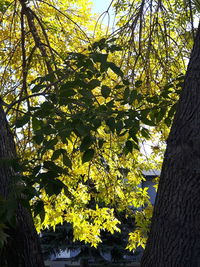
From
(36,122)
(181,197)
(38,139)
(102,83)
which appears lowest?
(181,197)

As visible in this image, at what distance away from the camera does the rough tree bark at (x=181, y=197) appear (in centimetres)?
307

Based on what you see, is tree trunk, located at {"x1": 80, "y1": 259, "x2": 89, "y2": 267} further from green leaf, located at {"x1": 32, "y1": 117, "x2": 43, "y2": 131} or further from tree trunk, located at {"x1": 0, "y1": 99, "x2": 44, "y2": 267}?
tree trunk, located at {"x1": 0, "y1": 99, "x2": 44, "y2": 267}

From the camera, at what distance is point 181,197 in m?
3.12

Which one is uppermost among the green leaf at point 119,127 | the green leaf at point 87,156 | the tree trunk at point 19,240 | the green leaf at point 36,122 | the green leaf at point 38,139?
the green leaf at point 36,122

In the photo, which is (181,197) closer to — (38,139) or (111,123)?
(111,123)

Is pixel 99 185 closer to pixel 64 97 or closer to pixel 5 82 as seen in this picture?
pixel 5 82

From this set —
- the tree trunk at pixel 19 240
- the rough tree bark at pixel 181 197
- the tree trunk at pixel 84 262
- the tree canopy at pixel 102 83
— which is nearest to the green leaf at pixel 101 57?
the tree canopy at pixel 102 83

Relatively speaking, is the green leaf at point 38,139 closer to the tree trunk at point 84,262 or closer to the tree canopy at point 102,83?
the tree canopy at point 102,83

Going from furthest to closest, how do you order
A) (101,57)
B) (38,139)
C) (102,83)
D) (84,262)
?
(84,262) → (102,83) → (101,57) → (38,139)

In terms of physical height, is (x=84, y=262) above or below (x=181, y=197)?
below

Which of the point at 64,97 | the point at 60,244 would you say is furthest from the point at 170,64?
the point at 60,244

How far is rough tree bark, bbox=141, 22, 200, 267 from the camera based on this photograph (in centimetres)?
307

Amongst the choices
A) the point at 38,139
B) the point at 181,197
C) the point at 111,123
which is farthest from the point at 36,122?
the point at 181,197

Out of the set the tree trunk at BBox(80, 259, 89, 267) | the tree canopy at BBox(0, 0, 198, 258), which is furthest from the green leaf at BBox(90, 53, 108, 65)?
the tree trunk at BBox(80, 259, 89, 267)
